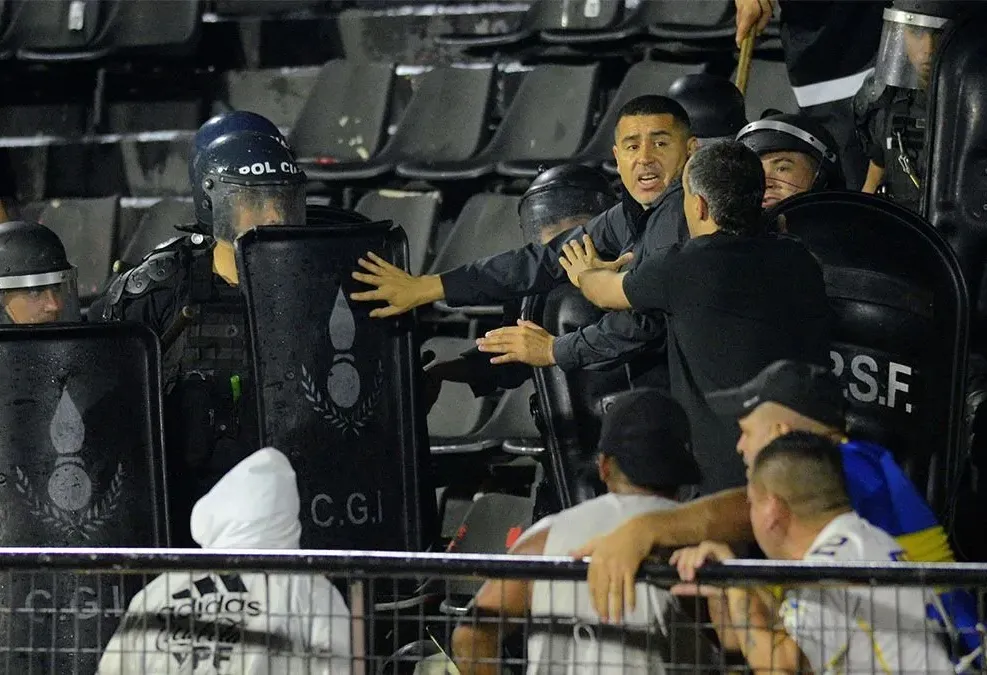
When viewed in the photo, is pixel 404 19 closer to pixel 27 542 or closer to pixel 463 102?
pixel 463 102

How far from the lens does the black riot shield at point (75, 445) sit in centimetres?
522

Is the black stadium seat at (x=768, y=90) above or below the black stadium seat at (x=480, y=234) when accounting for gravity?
above

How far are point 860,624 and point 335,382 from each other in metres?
2.17

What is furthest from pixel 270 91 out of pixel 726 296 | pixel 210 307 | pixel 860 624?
pixel 860 624

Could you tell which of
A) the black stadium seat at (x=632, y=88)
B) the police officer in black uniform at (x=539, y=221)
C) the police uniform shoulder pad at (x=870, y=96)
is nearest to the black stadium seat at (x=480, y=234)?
the black stadium seat at (x=632, y=88)

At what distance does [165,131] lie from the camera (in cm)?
920

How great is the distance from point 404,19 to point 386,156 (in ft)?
3.48

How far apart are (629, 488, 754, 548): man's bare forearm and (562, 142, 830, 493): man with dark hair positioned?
53 cm

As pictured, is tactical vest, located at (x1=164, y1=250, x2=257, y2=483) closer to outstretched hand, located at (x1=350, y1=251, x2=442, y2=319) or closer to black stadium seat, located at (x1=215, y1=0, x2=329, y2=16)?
outstretched hand, located at (x1=350, y1=251, x2=442, y2=319)

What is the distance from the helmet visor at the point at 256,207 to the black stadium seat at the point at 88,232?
2694mm

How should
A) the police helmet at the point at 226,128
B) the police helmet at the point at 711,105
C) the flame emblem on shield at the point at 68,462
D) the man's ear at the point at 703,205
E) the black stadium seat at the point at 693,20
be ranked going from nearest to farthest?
the man's ear at the point at 703,205, the flame emblem on shield at the point at 68,462, the police helmet at the point at 226,128, the police helmet at the point at 711,105, the black stadium seat at the point at 693,20

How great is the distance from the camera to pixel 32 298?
5.90m

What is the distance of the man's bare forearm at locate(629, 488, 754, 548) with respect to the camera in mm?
3699

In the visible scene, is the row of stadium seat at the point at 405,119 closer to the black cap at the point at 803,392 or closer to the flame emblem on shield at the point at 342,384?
the flame emblem on shield at the point at 342,384
